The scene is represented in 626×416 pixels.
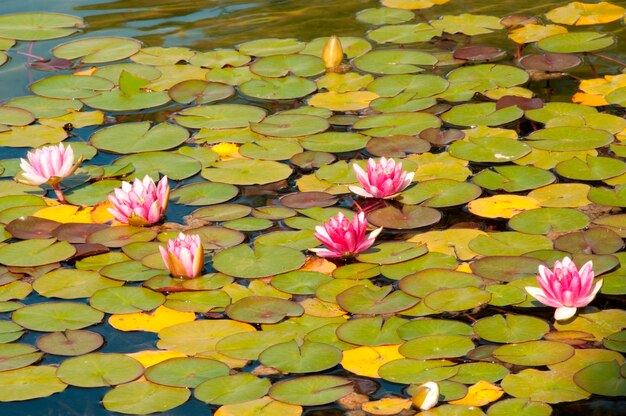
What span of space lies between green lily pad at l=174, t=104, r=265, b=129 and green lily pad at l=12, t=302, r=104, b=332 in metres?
1.59

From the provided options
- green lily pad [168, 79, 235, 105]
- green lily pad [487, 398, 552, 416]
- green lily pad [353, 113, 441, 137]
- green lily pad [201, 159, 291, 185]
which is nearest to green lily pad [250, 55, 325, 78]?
green lily pad [168, 79, 235, 105]

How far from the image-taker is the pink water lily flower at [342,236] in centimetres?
331

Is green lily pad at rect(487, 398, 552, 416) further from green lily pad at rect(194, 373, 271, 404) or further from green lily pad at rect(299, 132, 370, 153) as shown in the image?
green lily pad at rect(299, 132, 370, 153)

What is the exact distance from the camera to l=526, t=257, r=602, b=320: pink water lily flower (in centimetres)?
294

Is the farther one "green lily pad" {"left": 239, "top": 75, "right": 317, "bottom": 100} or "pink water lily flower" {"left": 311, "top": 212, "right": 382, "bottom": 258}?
"green lily pad" {"left": 239, "top": 75, "right": 317, "bottom": 100}

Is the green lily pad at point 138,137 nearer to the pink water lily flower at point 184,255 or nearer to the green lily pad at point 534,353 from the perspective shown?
the pink water lily flower at point 184,255

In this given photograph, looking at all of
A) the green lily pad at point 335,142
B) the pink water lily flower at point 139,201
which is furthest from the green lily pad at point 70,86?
the pink water lily flower at point 139,201

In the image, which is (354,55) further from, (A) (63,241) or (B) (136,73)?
(A) (63,241)

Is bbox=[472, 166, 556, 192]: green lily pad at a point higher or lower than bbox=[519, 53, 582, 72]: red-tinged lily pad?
lower

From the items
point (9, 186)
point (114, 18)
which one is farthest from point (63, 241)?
point (114, 18)

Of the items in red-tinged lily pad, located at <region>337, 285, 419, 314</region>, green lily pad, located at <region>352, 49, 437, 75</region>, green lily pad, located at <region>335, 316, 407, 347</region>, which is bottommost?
green lily pad, located at <region>335, 316, 407, 347</region>

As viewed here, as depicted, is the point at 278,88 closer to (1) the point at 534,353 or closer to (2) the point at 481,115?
(2) the point at 481,115

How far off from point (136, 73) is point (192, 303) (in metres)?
2.40

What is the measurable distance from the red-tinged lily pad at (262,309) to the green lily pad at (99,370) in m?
0.40
